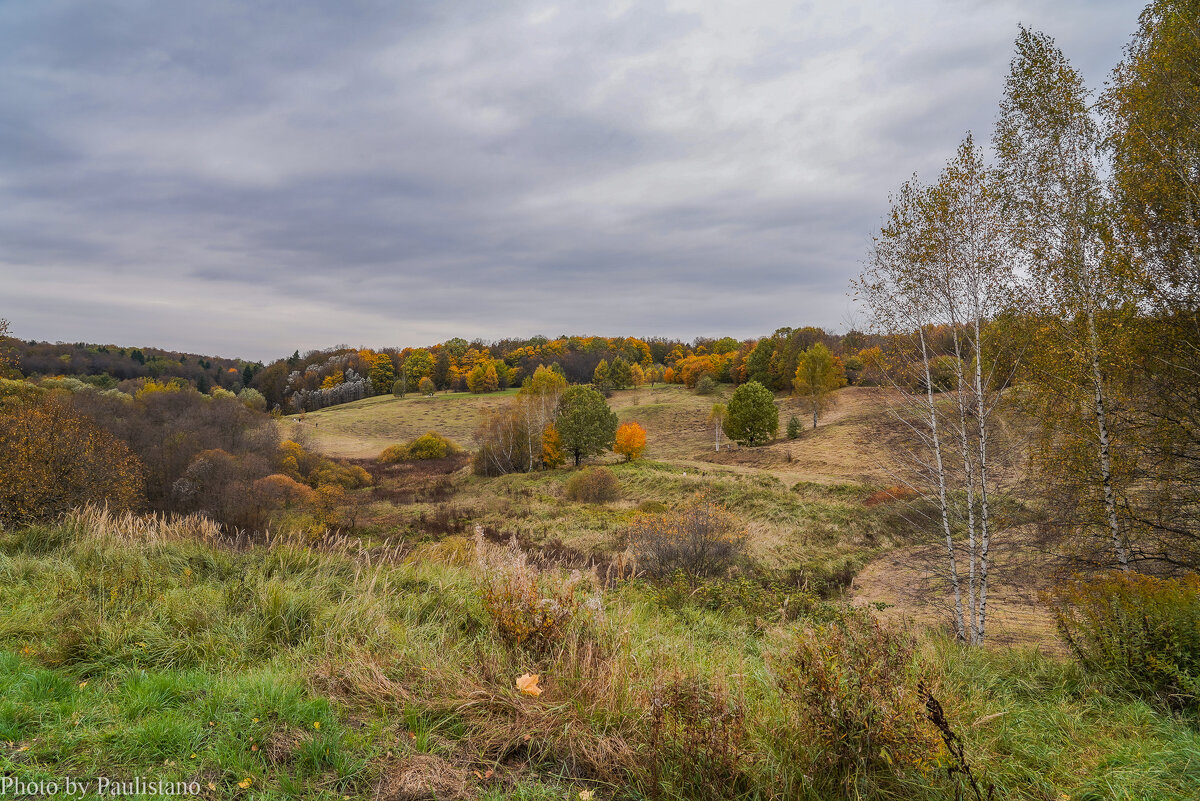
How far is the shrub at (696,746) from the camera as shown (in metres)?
2.80

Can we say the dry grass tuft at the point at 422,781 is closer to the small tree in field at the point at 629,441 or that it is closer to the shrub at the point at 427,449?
the small tree in field at the point at 629,441

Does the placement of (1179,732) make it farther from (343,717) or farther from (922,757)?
(343,717)

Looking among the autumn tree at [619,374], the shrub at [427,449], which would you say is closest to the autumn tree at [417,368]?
the autumn tree at [619,374]

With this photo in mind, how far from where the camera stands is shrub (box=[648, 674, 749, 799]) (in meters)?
2.80

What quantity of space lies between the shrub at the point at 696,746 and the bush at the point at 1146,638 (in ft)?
12.9

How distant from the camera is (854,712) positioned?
2.87 metres

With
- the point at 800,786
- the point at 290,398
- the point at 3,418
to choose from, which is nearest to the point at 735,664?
the point at 800,786

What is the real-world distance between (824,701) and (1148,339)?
1048 centimetres

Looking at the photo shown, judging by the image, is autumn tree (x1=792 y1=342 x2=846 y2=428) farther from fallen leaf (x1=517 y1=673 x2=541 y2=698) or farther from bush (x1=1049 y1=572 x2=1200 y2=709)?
fallen leaf (x1=517 y1=673 x2=541 y2=698)

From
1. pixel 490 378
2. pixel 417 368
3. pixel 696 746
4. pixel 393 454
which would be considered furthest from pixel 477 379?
pixel 696 746

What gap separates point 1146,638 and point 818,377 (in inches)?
1776

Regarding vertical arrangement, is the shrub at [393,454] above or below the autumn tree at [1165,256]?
below

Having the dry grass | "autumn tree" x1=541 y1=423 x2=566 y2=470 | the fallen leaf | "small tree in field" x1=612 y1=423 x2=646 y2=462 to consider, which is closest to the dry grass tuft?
the fallen leaf

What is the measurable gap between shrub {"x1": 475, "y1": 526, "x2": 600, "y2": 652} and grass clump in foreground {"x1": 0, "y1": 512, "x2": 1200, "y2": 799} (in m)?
0.02
